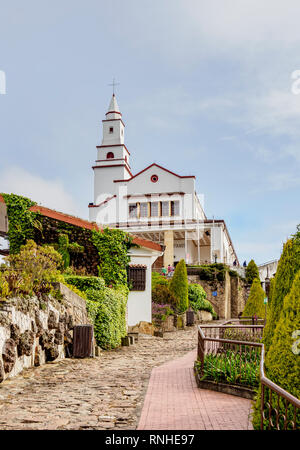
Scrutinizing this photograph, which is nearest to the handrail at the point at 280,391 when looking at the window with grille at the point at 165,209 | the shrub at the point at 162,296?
the shrub at the point at 162,296

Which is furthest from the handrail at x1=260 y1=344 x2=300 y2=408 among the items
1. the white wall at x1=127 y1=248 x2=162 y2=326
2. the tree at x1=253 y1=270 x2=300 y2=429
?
the white wall at x1=127 y1=248 x2=162 y2=326

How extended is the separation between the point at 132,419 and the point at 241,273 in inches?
1403

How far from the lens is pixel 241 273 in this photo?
132ft

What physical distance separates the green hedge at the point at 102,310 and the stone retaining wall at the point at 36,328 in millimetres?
829

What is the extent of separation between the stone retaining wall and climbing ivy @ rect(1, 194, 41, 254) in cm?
616

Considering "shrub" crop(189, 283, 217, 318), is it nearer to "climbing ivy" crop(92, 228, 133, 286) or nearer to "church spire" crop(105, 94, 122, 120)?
"climbing ivy" crop(92, 228, 133, 286)

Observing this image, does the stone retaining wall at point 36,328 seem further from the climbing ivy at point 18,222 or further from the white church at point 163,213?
the white church at point 163,213

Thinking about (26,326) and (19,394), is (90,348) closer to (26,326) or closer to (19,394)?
(26,326)

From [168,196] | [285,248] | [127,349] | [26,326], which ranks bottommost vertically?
[127,349]

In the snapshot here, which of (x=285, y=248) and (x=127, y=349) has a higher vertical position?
(x=285, y=248)

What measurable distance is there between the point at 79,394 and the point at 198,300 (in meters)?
22.1

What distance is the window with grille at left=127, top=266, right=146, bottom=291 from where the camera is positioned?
19.0 metres

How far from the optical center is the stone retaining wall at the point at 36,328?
27.9ft

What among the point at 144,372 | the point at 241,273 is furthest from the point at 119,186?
the point at 144,372
